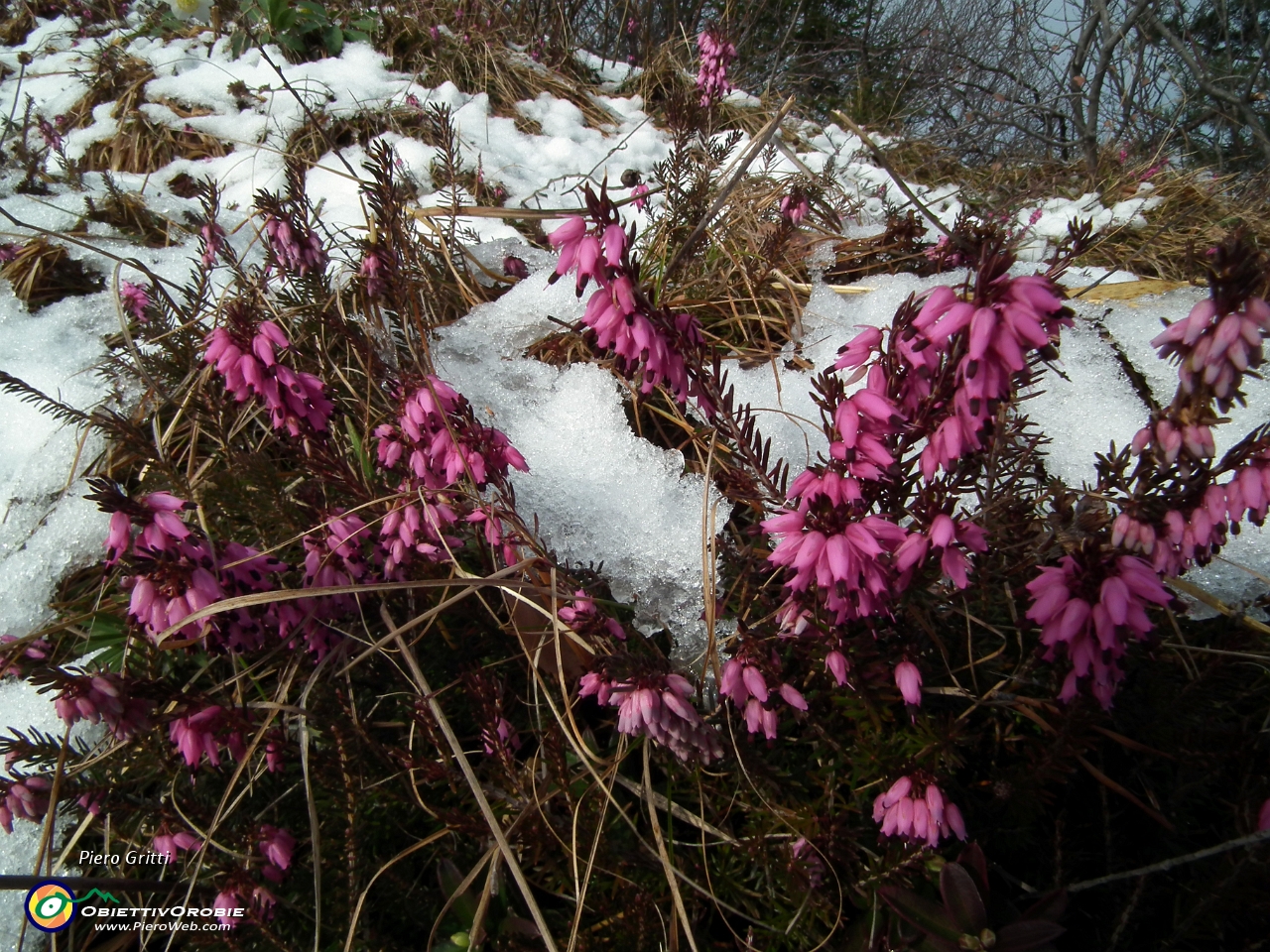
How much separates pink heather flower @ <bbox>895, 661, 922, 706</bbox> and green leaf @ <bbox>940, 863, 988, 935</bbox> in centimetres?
28

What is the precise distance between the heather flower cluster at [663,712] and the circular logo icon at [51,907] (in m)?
1.28

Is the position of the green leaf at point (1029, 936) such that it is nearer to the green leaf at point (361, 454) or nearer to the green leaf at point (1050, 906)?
the green leaf at point (1050, 906)

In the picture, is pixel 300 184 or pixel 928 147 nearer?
pixel 300 184

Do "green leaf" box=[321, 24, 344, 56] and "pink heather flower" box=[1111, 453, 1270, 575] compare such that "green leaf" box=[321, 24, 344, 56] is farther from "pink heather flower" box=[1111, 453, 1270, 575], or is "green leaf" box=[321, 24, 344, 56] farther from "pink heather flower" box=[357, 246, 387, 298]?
"pink heather flower" box=[1111, 453, 1270, 575]

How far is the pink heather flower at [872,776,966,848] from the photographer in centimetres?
122

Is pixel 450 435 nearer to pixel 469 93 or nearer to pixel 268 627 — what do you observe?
pixel 268 627

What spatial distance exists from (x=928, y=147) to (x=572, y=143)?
11.2 ft

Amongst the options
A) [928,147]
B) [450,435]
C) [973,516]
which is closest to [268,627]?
[450,435]

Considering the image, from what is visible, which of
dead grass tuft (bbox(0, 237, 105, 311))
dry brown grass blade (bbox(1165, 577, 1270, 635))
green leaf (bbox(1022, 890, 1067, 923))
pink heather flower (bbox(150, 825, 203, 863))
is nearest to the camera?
green leaf (bbox(1022, 890, 1067, 923))

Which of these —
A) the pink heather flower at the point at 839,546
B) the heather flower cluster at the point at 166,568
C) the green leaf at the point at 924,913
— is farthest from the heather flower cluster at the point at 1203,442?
the heather flower cluster at the point at 166,568

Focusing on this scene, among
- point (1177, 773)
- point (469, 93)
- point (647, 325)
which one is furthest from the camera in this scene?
point (469, 93)

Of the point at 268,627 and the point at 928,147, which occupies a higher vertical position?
the point at 928,147

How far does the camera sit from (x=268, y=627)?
5.51 feet

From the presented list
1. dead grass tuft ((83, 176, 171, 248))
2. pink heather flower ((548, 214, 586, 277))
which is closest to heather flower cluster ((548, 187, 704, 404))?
pink heather flower ((548, 214, 586, 277))
